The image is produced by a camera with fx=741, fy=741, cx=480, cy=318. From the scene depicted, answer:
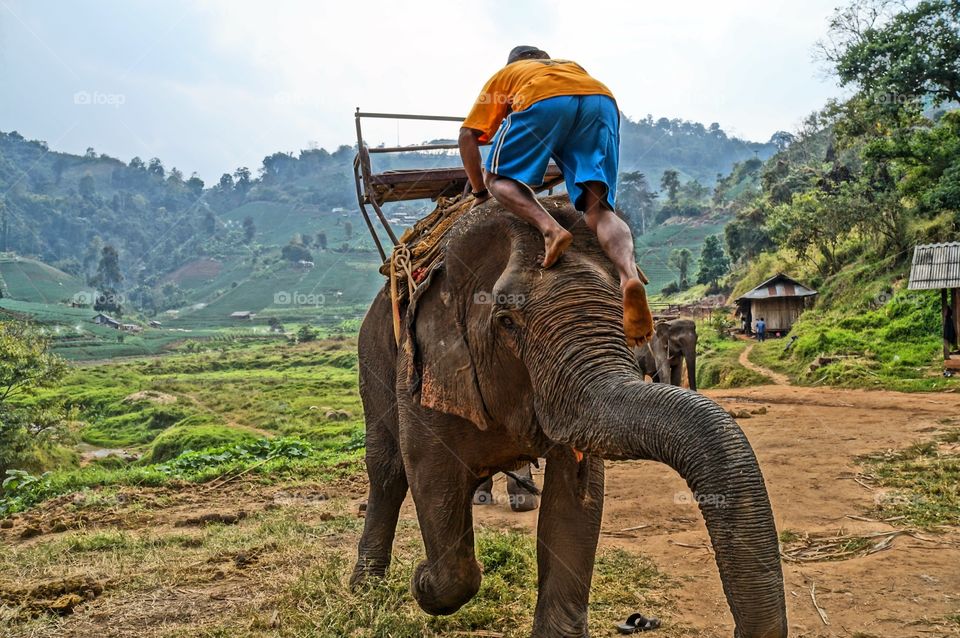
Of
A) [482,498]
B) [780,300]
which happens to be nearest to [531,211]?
[482,498]

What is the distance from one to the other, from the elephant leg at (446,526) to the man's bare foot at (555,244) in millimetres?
1549

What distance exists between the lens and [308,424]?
2766cm

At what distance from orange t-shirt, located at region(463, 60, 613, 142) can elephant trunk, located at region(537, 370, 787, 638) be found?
1.75 m

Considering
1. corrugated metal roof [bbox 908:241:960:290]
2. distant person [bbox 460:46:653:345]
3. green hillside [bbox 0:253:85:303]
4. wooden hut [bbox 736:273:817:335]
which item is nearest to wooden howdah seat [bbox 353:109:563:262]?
distant person [bbox 460:46:653:345]

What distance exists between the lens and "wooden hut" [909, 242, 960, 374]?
20469 millimetres

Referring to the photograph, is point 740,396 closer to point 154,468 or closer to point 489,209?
point 154,468

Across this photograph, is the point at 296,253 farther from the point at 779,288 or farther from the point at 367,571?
the point at 367,571

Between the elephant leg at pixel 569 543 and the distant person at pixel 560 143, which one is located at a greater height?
the distant person at pixel 560 143

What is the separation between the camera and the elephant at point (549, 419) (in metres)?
2.40

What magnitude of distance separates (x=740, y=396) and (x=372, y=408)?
1792cm

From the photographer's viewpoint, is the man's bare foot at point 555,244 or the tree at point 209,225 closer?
the man's bare foot at point 555,244
